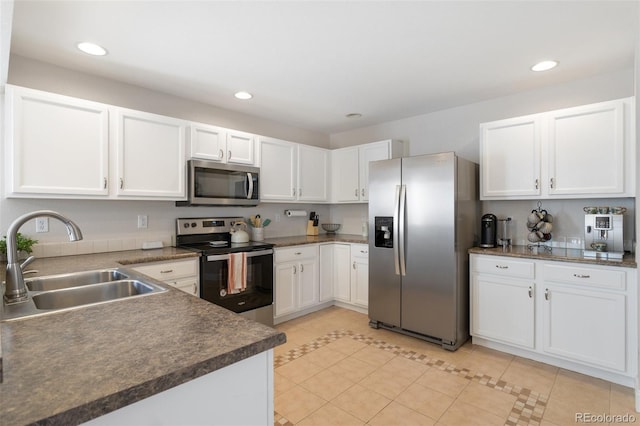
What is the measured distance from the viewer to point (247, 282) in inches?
124

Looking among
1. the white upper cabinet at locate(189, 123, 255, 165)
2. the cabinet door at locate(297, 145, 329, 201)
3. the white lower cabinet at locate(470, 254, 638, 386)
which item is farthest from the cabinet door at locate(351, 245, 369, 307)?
the white upper cabinet at locate(189, 123, 255, 165)

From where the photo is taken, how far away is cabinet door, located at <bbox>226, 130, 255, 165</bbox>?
11.1 ft

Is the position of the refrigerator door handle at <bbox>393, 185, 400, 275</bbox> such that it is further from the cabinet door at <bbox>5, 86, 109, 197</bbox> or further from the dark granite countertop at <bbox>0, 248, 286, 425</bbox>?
the cabinet door at <bbox>5, 86, 109, 197</bbox>

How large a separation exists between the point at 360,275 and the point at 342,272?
26 centimetres

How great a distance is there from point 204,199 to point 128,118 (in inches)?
35.6

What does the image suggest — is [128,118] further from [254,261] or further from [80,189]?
[254,261]

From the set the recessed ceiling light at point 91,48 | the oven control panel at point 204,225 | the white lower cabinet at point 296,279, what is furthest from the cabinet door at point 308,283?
the recessed ceiling light at point 91,48

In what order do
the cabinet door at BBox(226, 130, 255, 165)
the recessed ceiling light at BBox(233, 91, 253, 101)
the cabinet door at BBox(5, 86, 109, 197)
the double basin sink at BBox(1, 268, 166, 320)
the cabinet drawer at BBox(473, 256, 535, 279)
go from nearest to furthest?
the double basin sink at BBox(1, 268, 166, 320) < the cabinet door at BBox(5, 86, 109, 197) < the cabinet drawer at BBox(473, 256, 535, 279) < the recessed ceiling light at BBox(233, 91, 253, 101) < the cabinet door at BBox(226, 130, 255, 165)

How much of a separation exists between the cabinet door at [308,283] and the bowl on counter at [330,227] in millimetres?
770

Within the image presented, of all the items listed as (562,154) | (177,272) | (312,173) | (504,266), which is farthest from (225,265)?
(562,154)

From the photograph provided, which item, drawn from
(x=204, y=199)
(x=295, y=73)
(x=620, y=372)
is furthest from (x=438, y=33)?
(x=620, y=372)

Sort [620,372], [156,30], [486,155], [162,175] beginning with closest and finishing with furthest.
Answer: [156,30]
[620,372]
[162,175]
[486,155]

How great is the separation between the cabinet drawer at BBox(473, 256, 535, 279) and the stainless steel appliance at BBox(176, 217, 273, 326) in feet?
6.46

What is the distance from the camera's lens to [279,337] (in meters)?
0.97
